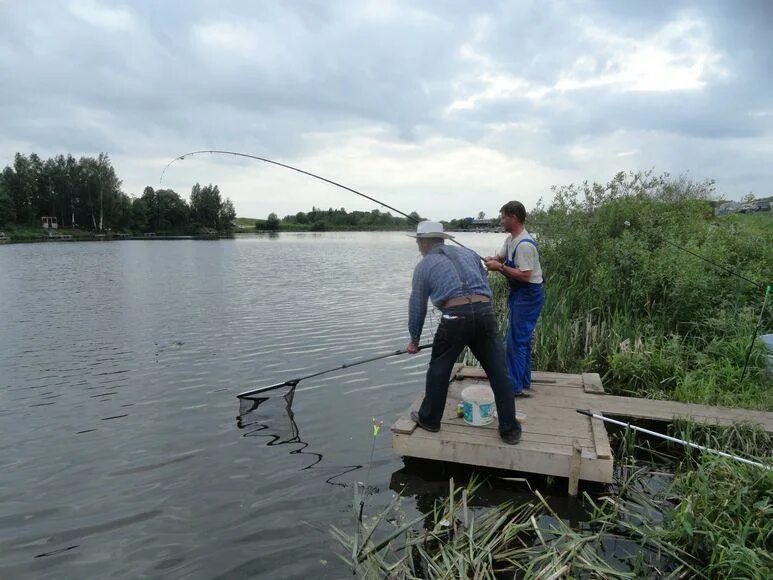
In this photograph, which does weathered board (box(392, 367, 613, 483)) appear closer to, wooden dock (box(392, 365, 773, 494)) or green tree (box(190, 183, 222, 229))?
wooden dock (box(392, 365, 773, 494))

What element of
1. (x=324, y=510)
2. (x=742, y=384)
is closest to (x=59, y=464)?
(x=324, y=510)

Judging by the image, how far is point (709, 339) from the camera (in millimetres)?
8086

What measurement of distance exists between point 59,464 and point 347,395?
3.93 metres

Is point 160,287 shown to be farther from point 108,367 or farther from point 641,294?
point 641,294

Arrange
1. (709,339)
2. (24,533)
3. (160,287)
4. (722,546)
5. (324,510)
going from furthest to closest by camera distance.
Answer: (160,287)
(709,339)
(324,510)
(24,533)
(722,546)

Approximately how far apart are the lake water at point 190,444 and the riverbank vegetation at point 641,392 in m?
0.81

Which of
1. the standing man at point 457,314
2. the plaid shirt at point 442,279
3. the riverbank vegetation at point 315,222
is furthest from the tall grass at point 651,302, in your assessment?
the riverbank vegetation at point 315,222

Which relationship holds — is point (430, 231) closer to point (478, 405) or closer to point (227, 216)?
point (478, 405)

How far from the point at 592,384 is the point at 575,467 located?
2227 millimetres

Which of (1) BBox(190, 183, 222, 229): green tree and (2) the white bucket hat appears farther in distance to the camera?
(1) BBox(190, 183, 222, 229): green tree

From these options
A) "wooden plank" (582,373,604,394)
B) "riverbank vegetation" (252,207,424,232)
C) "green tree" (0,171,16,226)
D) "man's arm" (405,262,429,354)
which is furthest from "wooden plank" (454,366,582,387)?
"riverbank vegetation" (252,207,424,232)

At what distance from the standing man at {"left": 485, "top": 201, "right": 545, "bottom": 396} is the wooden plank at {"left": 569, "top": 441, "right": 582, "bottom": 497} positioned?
58.8 inches

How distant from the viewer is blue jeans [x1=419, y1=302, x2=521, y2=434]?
15.9 feet

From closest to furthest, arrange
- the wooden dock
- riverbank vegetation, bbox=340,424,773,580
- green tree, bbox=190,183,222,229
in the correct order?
riverbank vegetation, bbox=340,424,773,580, the wooden dock, green tree, bbox=190,183,222,229
